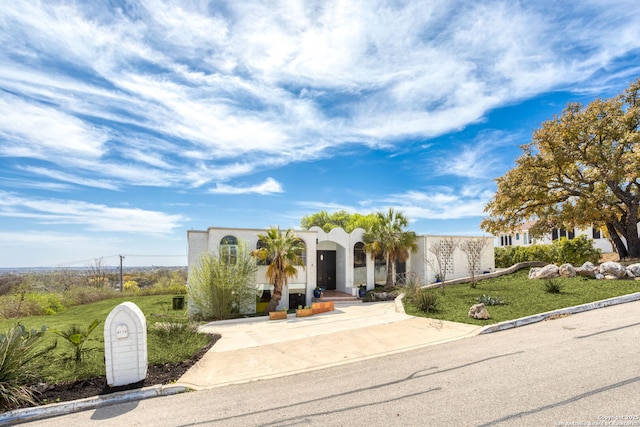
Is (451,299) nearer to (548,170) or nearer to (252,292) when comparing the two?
(252,292)

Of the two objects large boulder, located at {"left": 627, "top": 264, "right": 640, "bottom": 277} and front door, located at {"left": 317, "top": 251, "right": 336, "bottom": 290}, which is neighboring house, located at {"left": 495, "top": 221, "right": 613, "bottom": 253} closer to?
large boulder, located at {"left": 627, "top": 264, "right": 640, "bottom": 277}

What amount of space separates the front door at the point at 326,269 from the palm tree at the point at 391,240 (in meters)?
2.65

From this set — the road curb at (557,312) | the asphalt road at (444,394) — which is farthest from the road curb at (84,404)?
the road curb at (557,312)

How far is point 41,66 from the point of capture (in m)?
9.39

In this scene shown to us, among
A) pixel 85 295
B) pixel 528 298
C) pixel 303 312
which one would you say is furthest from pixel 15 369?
pixel 85 295

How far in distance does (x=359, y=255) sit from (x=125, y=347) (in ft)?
54.2

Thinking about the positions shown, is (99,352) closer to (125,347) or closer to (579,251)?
(125,347)

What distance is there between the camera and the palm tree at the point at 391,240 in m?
20.8

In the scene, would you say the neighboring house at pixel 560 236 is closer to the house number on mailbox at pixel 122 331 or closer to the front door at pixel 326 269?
the front door at pixel 326 269

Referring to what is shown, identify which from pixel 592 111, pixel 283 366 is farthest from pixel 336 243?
pixel 592 111

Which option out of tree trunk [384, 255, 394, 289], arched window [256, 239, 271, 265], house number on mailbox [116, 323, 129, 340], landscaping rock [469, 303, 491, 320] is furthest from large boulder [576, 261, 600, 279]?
house number on mailbox [116, 323, 129, 340]

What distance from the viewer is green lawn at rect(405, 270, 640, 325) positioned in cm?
1091

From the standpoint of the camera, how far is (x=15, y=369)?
19.5 feet

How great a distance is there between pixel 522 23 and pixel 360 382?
11.3m
